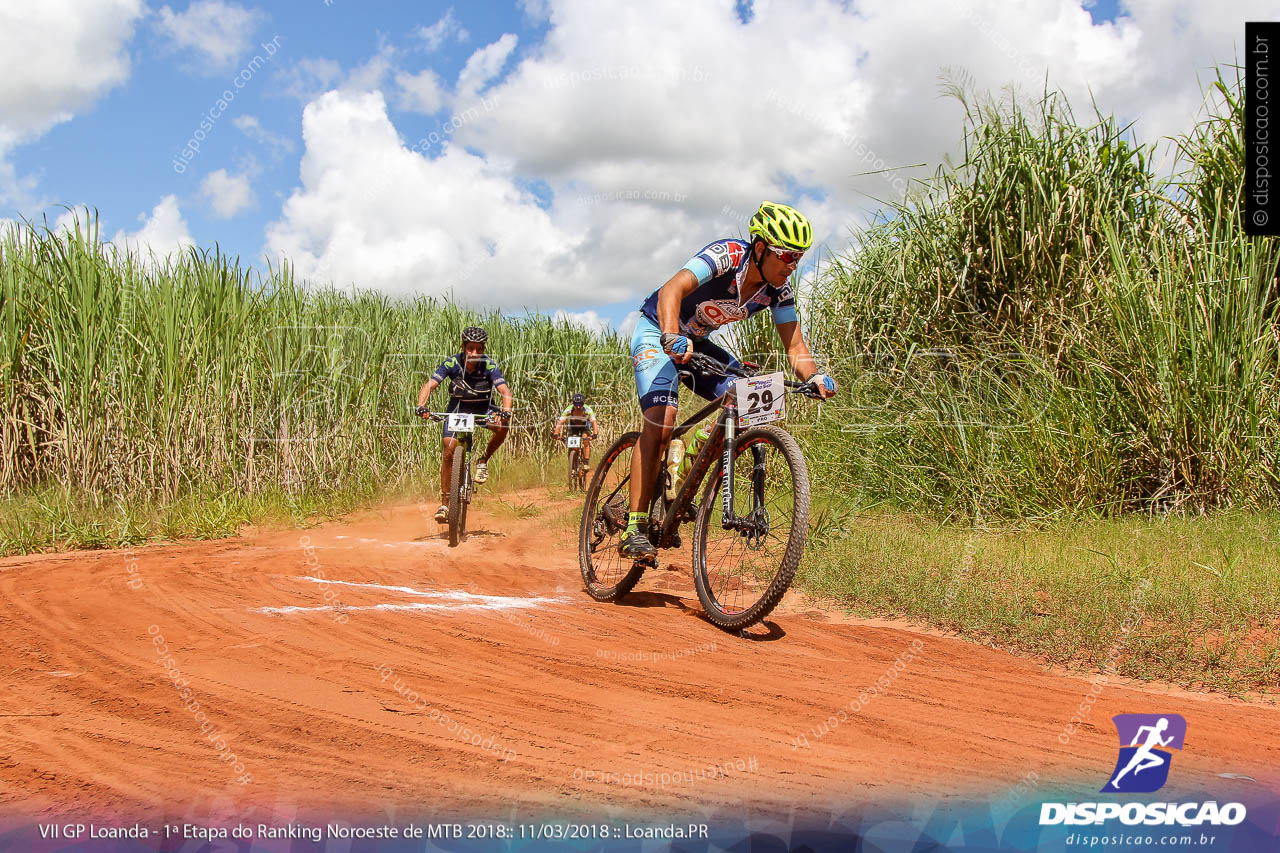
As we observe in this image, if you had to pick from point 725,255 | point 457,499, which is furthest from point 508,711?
point 457,499

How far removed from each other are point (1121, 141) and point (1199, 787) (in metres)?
8.08

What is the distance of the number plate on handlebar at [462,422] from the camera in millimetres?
8773

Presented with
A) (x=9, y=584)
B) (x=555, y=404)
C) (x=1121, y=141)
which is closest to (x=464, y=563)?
(x=9, y=584)

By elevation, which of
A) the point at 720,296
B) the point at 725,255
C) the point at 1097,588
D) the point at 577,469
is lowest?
the point at 1097,588

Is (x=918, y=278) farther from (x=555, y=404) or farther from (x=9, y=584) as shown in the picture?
(x=555, y=404)

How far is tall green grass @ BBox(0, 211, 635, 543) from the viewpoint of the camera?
890cm

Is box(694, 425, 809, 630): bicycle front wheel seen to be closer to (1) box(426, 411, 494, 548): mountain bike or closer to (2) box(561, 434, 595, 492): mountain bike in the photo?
(1) box(426, 411, 494, 548): mountain bike

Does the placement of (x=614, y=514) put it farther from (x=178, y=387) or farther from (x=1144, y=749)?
(x=178, y=387)

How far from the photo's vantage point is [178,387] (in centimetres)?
940

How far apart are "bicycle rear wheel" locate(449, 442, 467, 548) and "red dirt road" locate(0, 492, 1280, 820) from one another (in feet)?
10.2

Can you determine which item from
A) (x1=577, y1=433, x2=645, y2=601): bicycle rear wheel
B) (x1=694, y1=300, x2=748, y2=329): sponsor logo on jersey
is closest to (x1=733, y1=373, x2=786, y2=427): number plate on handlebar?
(x1=694, y1=300, x2=748, y2=329): sponsor logo on jersey

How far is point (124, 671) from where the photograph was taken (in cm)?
348

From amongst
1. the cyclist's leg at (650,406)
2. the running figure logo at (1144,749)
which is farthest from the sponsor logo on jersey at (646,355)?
the running figure logo at (1144,749)

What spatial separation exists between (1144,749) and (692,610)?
2765mm
